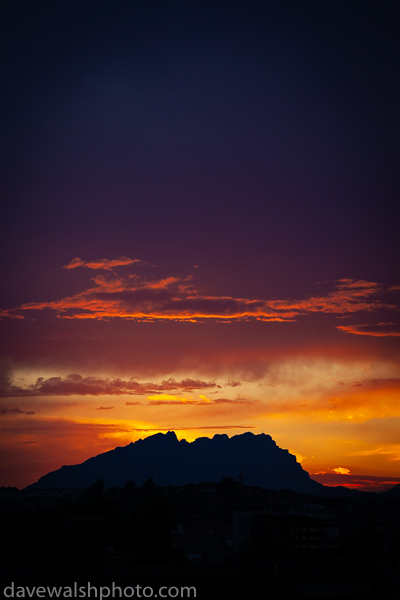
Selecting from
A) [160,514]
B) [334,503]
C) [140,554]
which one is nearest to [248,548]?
[140,554]

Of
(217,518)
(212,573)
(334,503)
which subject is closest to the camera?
(212,573)

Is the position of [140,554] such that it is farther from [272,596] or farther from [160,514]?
[272,596]

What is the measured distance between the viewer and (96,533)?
16000 millimetres

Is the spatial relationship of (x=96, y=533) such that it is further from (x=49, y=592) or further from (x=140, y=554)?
(x=140, y=554)

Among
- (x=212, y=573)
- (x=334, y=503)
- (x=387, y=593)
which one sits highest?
(x=212, y=573)

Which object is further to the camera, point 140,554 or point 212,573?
point 140,554

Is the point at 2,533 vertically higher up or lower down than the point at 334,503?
higher up

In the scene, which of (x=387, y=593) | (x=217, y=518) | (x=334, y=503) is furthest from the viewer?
(x=334, y=503)

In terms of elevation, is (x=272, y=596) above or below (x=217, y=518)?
above

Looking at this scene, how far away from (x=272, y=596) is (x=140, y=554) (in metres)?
38.5

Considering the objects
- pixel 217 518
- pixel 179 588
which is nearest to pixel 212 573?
pixel 179 588

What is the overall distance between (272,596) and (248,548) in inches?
88.2

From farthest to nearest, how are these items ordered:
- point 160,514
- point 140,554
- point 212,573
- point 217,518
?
point 217,518 → point 160,514 → point 140,554 → point 212,573

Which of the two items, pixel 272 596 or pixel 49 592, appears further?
pixel 272 596
